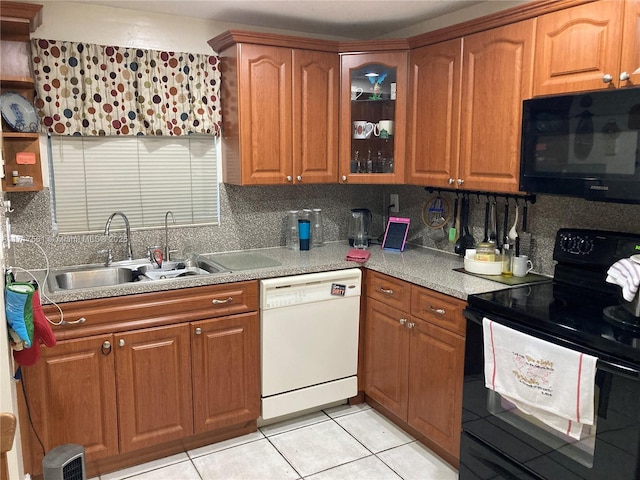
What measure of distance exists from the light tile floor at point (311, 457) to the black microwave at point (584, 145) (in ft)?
4.77

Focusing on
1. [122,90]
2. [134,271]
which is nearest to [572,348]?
[134,271]

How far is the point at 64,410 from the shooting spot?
237 centimetres

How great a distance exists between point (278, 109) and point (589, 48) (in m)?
1.62

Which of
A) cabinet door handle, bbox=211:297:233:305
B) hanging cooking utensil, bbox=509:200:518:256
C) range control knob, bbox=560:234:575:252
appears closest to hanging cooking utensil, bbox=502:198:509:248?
hanging cooking utensil, bbox=509:200:518:256

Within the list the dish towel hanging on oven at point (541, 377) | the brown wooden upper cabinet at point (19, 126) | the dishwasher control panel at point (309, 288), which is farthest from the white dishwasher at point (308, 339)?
the brown wooden upper cabinet at point (19, 126)

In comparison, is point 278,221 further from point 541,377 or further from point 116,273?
point 541,377

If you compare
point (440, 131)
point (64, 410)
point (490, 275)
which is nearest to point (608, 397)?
point (490, 275)

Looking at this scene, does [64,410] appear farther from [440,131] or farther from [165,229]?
[440,131]

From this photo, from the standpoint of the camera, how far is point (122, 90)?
9.41ft

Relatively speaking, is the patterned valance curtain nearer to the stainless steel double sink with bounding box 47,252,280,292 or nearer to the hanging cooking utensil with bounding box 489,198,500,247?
the stainless steel double sink with bounding box 47,252,280,292

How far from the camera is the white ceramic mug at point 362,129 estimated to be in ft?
10.5

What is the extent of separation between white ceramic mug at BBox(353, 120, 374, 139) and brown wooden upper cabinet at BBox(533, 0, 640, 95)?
1.08m

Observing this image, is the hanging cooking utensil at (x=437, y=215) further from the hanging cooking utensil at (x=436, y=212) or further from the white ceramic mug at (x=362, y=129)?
the white ceramic mug at (x=362, y=129)

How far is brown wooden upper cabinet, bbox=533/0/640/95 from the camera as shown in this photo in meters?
1.98
